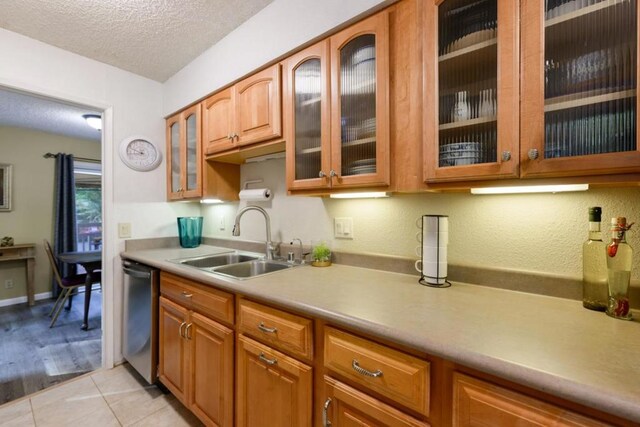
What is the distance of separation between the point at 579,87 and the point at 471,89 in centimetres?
28

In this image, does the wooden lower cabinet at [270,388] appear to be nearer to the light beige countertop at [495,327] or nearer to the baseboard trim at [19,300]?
the light beige countertop at [495,327]

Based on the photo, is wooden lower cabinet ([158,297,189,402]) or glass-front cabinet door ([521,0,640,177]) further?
wooden lower cabinet ([158,297,189,402])

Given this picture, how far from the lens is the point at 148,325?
6.30 feet

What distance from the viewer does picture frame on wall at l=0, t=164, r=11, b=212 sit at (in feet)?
12.1

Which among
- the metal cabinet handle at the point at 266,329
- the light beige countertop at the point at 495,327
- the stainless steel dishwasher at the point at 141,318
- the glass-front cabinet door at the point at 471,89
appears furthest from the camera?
the stainless steel dishwasher at the point at 141,318

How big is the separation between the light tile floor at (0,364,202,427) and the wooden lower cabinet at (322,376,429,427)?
3.82 feet

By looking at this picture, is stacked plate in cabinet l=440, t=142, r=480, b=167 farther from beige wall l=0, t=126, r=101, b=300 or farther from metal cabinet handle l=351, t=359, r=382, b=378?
beige wall l=0, t=126, r=101, b=300

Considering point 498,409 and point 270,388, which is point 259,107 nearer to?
point 270,388

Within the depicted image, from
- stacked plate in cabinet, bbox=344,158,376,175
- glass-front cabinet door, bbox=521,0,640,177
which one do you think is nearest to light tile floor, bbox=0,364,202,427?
stacked plate in cabinet, bbox=344,158,376,175

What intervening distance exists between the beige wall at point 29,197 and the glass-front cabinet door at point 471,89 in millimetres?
5181

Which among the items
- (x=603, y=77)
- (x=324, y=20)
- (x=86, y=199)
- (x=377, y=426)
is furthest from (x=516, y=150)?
(x=86, y=199)

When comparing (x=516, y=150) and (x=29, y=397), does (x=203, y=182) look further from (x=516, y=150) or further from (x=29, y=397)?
(x=516, y=150)

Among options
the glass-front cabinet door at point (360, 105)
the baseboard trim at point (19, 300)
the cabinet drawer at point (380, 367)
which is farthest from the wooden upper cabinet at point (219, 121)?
the baseboard trim at point (19, 300)

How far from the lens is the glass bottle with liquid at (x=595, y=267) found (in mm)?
886
